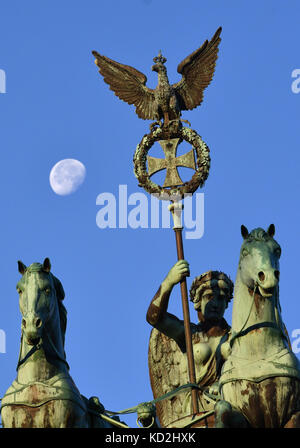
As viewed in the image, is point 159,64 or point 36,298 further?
point 159,64

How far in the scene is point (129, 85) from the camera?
832 inches

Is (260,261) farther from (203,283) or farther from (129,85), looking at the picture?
(129,85)

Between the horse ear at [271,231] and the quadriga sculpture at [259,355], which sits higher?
the horse ear at [271,231]

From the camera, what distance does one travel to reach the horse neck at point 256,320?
15781mm

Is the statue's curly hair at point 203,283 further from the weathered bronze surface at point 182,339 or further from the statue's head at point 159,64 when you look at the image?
the statue's head at point 159,64

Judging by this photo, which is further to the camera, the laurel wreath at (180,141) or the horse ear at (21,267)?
the laurel wreath at (180,141)

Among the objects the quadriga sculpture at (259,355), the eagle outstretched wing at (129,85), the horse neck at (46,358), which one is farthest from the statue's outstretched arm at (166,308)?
the eagle outstretched wing at (129,85)

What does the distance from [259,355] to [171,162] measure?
5.23 m

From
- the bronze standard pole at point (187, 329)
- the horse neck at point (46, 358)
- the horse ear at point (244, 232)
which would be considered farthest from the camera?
the bronze standard pole at point (187, 329)

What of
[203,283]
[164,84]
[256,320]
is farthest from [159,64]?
[256,320]

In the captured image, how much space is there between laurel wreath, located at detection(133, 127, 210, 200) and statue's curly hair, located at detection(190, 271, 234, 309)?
1.33m

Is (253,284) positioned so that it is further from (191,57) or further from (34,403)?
(191,57)

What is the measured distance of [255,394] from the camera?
15.5 metres

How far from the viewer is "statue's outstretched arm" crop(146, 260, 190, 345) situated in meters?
18.5
